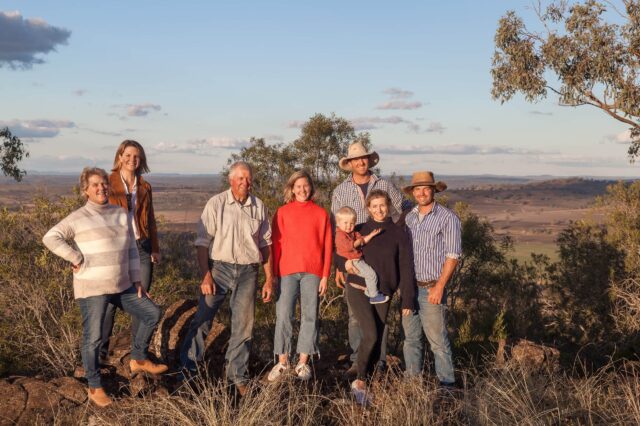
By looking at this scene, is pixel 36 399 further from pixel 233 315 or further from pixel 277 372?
pixel 277 372

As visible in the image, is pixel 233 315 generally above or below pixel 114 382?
above

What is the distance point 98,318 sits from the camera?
4953 mm

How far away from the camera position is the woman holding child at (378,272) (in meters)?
5.33

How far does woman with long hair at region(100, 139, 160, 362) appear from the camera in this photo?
215 inches

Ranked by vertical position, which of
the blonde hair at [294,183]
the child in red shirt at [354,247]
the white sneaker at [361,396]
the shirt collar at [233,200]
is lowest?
the white sneaker at [361,396]

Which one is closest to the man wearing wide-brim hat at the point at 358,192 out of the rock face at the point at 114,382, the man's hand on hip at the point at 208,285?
the man's hand on hip at the point at 208,285

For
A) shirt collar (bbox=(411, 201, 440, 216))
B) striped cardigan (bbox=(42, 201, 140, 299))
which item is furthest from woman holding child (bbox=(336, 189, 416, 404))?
striped cardigan (bbox=(42, 201, 140, 299))

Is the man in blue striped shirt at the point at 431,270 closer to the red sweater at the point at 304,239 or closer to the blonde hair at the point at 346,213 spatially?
the blonde hair at the point at 346,213

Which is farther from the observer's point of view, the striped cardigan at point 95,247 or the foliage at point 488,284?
the foliage at point 488,284

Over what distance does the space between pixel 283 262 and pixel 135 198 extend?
4.77 ft

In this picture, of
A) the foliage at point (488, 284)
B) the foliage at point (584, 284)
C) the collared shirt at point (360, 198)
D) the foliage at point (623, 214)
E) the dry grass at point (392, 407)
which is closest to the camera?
the dry grass at point (392, 407)

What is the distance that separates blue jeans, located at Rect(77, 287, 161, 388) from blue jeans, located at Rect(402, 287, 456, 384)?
223 cm

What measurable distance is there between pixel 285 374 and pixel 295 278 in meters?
0.86

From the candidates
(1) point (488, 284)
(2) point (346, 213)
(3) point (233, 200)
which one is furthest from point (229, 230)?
(1) point (488, 284)
